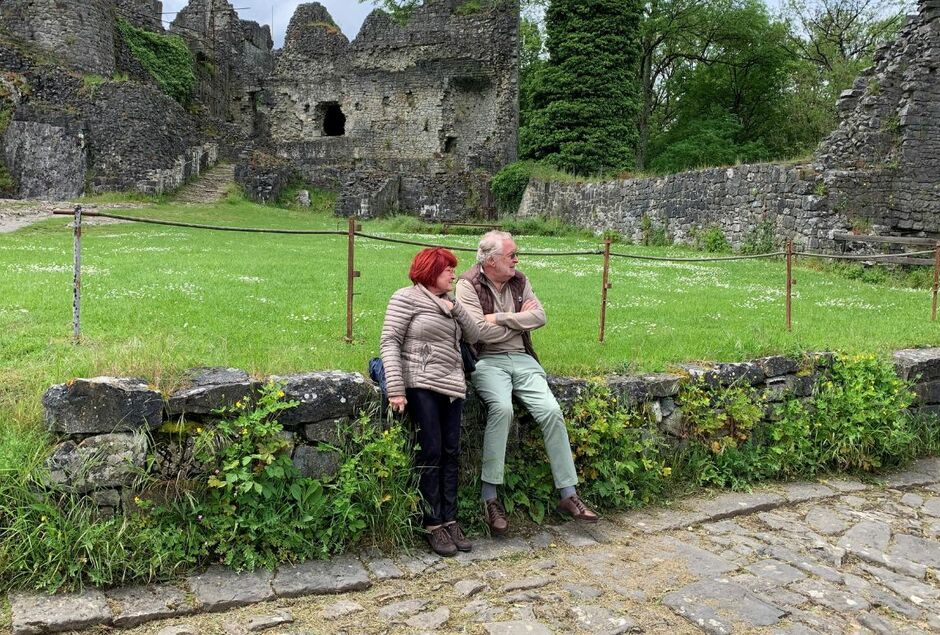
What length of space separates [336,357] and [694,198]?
50.4 ft

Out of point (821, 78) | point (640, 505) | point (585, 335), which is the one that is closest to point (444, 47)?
point (821, 78)

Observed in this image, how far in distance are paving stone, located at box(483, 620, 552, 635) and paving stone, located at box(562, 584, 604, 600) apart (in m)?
0.39

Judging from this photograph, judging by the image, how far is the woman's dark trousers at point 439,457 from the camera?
4.86 metres

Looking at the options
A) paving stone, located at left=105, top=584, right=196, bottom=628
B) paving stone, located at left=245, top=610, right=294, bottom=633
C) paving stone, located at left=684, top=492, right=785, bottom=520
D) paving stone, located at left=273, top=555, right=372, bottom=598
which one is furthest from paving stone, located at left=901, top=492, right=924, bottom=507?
paving stone, located at left=105, top=584, right=196, bottom=628

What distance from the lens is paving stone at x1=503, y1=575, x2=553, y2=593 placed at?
14.3 ft

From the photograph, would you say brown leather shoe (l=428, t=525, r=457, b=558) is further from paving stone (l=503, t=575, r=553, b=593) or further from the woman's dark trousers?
paving stone (l=503, t=575, r=553, b=593)

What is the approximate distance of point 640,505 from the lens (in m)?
5.64

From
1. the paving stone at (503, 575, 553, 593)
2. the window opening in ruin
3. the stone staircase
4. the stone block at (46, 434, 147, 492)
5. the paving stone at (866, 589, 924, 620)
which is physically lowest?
the paving stone at (866, 589, 924, 620)

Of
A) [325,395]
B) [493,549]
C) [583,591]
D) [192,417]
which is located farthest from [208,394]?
[583,591]

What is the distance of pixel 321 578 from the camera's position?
436 cm

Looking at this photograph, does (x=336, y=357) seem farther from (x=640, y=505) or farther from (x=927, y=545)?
(x=927, y=545)

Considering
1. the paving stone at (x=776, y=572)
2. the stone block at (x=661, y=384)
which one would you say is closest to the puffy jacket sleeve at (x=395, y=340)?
the stone block at (x=661, y=384)

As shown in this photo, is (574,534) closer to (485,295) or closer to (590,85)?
(485,295)

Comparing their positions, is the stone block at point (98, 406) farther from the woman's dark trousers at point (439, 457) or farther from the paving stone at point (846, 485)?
the paving stone at point (846, 485)
